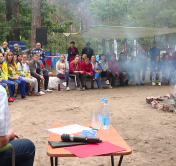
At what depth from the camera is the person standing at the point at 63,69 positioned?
31.2 feet

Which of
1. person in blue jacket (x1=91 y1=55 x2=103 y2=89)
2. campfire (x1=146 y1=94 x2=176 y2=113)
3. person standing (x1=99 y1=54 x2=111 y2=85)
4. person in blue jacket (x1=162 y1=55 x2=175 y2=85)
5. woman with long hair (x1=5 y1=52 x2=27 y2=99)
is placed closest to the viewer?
campfire (x1=146 y1=94 x2=176 y2=113)

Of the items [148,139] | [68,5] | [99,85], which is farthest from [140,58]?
[68,5]

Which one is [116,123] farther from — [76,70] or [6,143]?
[76,70]

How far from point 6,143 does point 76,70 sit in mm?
8063

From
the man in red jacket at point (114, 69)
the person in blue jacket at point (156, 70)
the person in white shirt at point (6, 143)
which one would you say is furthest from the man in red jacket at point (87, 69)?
the person in white shirt at point (6, 143)

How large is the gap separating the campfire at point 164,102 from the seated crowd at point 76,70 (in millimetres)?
3490

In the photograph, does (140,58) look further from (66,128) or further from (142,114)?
(66,128)

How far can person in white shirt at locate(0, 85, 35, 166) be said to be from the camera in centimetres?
171

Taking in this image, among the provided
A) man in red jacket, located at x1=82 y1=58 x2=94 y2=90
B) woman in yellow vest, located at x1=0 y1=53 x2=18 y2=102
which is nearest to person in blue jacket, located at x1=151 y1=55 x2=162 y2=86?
man in red jacket, located at x1=82 y1=58 x2=94 y2=90

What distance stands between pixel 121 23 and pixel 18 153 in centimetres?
2063

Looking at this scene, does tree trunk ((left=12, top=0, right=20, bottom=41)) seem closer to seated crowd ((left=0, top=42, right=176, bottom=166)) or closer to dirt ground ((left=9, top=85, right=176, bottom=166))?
seated crowd ((left=0, top=42, right=176, bottom=166))

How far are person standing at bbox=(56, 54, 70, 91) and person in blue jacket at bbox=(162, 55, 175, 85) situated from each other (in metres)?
4.95

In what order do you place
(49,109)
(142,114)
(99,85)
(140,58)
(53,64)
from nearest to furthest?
(142,114)
(49,109)
(99,85)
(140,58)
(53,64)

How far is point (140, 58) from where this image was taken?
11688 millimetres
